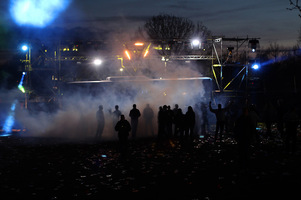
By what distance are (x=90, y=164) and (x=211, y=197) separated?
14.9 feet

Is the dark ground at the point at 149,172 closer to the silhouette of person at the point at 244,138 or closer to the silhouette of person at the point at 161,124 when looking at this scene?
the silhouette of person at the point at 244,138

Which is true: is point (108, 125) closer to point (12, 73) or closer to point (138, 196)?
point (138, 196)

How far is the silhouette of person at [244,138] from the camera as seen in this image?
866 centimetres

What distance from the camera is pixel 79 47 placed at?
77.0ft

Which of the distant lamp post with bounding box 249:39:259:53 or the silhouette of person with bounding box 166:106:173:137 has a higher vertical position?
the distant lamp post with bounding box 249:39:259:53

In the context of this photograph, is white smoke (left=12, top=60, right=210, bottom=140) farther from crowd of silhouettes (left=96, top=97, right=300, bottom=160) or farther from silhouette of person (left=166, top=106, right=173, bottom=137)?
silhouette of person (left=166, top=106, right=173, bottom=137)

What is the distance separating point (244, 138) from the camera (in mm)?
8797

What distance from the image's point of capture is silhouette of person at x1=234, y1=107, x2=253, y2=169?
28.4 ft

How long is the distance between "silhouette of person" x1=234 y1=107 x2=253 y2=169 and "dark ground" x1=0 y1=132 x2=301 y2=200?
0.82 ft

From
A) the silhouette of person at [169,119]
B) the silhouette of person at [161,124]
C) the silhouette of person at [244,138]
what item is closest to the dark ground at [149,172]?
the silhouette of person at [244,138]

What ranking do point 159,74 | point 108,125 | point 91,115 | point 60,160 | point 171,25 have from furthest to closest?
point 171,25 → point 159,74 → point 91,115 → point 108,125 → point 60,160

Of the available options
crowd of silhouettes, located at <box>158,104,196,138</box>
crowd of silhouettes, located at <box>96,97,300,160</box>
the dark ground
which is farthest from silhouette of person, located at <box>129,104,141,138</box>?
the dark ground

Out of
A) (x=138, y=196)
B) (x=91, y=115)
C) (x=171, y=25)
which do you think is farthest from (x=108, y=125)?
(x=171, y=25)

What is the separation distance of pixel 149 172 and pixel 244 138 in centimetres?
273
